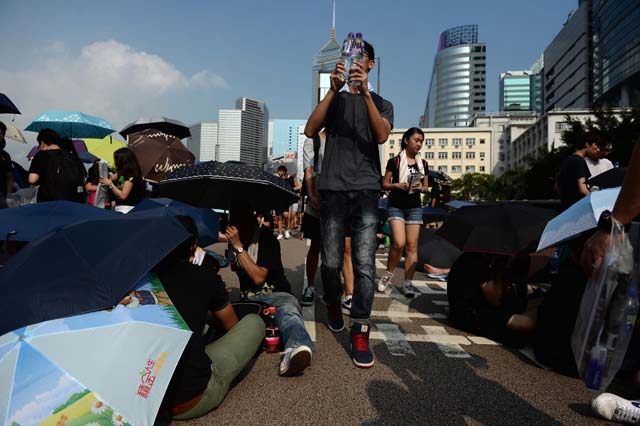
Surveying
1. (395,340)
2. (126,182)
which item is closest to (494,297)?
(395,340)

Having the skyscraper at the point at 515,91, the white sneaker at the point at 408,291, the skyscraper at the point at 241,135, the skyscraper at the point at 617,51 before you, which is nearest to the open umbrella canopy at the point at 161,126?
the white sneaker at the point at 408,291

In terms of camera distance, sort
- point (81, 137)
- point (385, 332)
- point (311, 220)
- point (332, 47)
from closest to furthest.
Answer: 1. point (385, 332)
2. point (311, 220)
3. point (81, 137)
4. point (332, 47)

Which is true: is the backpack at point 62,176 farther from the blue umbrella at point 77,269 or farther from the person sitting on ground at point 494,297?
the person sitting on ground at point 494,297

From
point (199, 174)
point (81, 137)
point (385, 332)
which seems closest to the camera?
point (199, 174)

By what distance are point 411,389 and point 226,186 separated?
2.12m

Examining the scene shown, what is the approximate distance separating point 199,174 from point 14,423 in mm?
2046

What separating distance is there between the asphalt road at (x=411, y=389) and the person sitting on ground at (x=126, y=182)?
3301 millimetres

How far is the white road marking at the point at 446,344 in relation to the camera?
126 inches

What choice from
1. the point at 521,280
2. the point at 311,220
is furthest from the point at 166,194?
the point at 521,280

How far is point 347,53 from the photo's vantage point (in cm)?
307

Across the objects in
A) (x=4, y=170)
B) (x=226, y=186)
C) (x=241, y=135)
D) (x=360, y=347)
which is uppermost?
(x=241, y=135)

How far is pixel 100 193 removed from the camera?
5.72 m

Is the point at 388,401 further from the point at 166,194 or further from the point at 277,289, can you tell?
the point at 166,194

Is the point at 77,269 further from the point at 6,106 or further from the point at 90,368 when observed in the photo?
the point at 6,106
